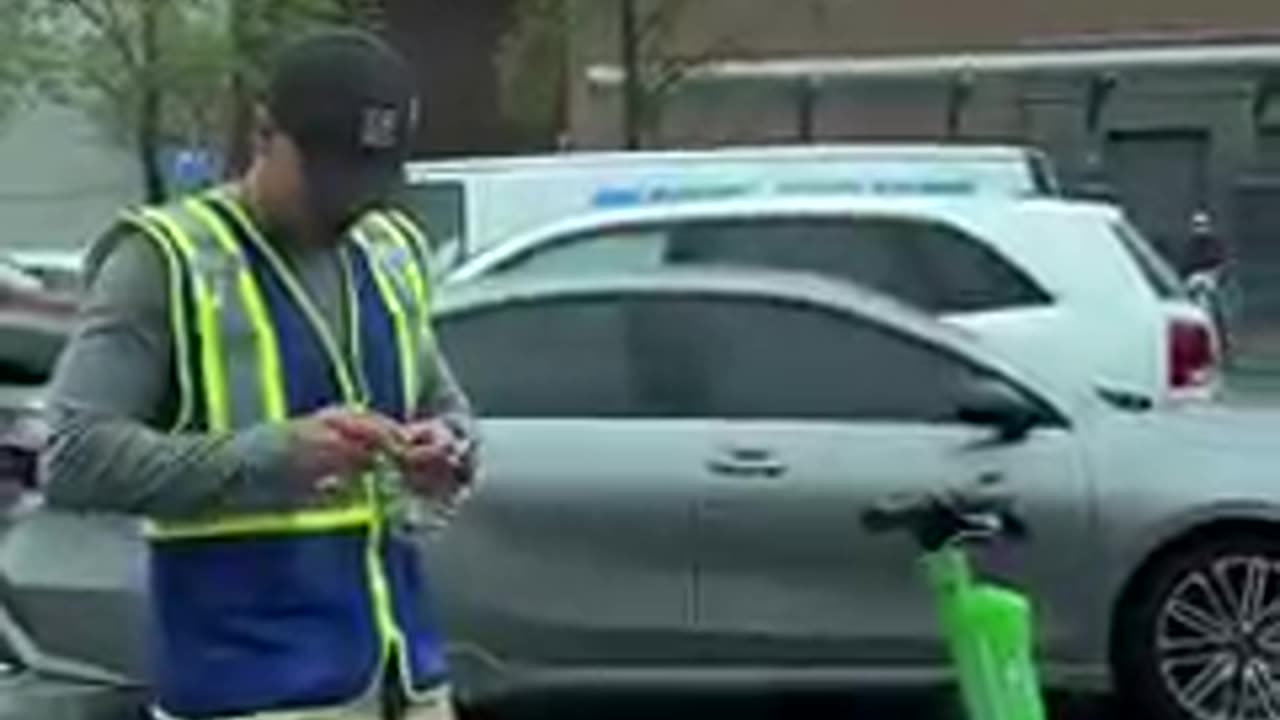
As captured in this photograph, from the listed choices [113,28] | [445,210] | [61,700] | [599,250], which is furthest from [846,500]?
[113,28]

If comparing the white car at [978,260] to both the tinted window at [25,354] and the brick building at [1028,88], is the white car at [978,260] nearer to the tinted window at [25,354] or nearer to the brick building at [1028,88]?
the tinted window at [25,354]

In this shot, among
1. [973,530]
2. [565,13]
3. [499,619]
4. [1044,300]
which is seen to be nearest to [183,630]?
[973,530]

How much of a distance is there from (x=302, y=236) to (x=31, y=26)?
109 feet

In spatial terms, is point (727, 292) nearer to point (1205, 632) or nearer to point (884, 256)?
point (1205, 632)

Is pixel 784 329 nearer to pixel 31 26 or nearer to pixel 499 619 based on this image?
pixel 499 619

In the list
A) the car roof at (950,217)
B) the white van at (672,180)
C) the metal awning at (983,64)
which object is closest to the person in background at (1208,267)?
the white van at (672,180)

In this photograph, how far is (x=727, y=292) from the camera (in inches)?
374

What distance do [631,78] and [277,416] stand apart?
1253 inches

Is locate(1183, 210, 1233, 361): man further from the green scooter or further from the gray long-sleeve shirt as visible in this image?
the gray long-sleeve shirt

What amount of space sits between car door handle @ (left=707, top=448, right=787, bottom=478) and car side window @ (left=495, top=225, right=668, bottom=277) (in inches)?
179

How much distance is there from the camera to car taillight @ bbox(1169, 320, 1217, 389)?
45.0 ft

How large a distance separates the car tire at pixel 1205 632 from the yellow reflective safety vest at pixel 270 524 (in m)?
5.50

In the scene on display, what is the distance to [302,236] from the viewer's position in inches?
146

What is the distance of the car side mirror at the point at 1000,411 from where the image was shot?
9094 millimetres
